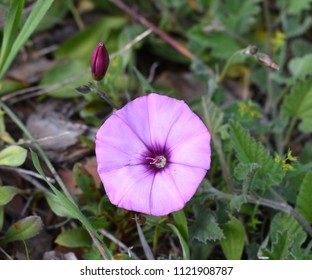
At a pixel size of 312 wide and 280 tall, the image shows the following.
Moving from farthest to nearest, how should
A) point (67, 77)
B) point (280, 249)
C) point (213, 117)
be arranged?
point (67, 77) < point (213, 117) < point (280, 249)

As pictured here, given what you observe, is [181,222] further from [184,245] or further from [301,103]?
[301,103]

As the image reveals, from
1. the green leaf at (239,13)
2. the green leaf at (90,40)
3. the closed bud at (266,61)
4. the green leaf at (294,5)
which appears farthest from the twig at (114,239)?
the green leaf at (294,5)

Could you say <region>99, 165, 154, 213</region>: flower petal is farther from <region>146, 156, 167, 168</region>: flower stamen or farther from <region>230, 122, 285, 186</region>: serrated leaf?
<region>230, 122, 285, 186</region>: serrated leaf

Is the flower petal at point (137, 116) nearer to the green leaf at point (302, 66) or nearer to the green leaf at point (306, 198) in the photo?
the green leaf at point (306, 198)

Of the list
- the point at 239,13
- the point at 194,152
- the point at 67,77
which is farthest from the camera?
the point at 239,13

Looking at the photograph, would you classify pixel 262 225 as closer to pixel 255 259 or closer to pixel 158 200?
pixel 255 259

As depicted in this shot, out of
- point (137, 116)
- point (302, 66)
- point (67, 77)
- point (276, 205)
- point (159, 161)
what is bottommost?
point (276, 205)

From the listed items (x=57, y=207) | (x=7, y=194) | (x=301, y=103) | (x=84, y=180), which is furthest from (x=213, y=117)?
(x=7, y=194)
